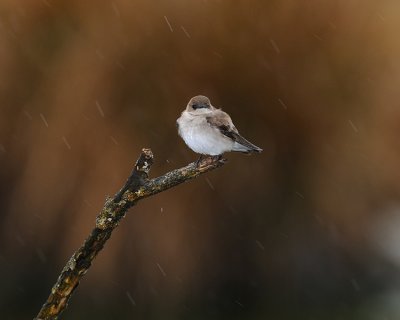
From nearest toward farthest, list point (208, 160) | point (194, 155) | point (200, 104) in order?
point (208, 160)
point (200, 104)
point (194, 155)

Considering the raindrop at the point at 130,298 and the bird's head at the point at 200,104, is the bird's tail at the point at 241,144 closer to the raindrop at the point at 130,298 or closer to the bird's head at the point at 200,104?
the bird's head at the point at 200,104

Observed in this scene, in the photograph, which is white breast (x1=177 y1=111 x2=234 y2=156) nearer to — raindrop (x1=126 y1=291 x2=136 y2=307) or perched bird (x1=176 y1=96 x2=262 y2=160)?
perched bird (x1=176 y1=96 x2=262 y2=160)

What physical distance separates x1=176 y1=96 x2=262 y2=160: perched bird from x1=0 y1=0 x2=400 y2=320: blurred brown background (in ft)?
8.89

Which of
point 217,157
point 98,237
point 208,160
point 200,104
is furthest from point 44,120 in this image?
point 98,237

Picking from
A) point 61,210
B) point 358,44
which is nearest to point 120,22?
point 61,210

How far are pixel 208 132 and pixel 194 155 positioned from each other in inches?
114

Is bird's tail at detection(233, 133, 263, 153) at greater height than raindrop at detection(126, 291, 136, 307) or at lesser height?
greater

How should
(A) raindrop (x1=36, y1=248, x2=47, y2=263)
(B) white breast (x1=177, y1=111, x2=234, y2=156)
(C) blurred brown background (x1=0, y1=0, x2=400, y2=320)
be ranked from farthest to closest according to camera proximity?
(A) raindrop (x1=36, y1=248, x2=47, y2=263) → (C) blurred brown background (x1=0, y1=0, x2=400, y2=320) → (B) white breast (x1=177, y1=111, x2=234, y2=156)

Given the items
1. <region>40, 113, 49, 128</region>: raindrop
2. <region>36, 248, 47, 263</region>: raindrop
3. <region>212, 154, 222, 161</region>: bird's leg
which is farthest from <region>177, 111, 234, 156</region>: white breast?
<region>36, 248, 47, 263</region>: raindrop

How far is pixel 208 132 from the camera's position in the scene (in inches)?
132

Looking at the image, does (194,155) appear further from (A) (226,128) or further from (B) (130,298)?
(A) (226,128)

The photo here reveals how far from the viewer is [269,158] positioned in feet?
21.7

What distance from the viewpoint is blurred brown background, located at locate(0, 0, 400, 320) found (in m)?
6.34

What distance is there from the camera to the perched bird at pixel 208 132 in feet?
10.9
